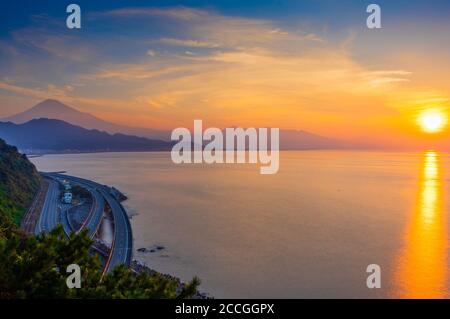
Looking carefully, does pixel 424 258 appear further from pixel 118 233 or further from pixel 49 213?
pixel 49 213

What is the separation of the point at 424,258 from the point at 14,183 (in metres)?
33.6

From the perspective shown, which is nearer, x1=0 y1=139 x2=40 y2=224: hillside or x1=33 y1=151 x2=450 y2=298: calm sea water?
x1=33 y1=151 x2=450 y2=298: calm sea water

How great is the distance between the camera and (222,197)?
1753 inches

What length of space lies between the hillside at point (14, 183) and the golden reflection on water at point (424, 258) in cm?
2310

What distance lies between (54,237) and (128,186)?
51994 mm

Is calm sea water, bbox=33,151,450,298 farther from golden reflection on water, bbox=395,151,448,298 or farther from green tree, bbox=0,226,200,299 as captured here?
green tree, bbox=0,226,200,299

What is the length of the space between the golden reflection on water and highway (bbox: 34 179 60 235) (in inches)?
773

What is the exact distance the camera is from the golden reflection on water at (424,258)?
17078 millimetres

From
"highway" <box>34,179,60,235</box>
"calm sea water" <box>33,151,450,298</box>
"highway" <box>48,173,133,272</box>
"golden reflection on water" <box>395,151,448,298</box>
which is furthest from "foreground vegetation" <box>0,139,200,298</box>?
"highway" <box>34,179,60,235</box>

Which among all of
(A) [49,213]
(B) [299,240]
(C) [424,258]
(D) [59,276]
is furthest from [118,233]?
(D) [59,276]

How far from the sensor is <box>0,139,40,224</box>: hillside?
2583 centimetres

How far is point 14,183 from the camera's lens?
3222cm

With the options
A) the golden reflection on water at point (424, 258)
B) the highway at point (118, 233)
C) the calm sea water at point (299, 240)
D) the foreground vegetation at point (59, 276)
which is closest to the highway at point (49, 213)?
the highway at point (118, 233)
